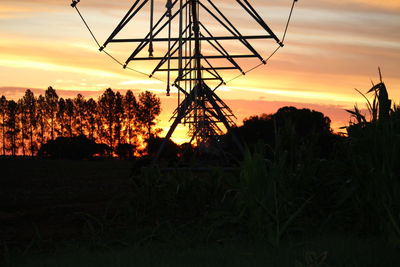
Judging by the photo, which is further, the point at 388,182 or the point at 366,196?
the point at 366,196

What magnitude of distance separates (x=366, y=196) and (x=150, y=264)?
2.67m

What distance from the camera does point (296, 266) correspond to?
15.2ft

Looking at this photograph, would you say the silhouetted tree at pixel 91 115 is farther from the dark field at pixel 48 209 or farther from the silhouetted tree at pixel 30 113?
the dark field at pixel 48 209

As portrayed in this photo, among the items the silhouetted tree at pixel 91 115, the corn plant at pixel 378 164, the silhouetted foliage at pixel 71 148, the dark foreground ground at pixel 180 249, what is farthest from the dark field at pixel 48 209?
the silhouetted tree at pixel 91 115

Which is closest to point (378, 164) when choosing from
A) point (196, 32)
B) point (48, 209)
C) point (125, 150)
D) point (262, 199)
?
point (262, 199)

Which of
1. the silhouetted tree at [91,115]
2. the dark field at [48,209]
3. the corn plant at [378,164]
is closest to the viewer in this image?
the corn plant at [378,164]

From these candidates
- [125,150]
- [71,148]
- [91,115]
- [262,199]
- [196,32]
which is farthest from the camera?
[91,115]

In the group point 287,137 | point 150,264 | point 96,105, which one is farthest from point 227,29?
point 96,105

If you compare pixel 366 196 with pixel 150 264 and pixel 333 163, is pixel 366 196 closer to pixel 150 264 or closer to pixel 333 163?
pixel 333 163

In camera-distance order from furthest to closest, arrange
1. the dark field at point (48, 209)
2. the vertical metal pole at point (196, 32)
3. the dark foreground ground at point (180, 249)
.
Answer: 1. the vertical metal pole at point (196, 32)
2. the dark field at point (48, 209)
3. the dark foreground ground at point (180, 249)

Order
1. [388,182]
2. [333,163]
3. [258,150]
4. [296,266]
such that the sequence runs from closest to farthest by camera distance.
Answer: [296,266] < [388,182] < [258,150] < [333,163]

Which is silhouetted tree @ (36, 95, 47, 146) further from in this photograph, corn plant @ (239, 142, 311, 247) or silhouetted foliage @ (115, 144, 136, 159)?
corn plant @ (239, 142, 311, 247)

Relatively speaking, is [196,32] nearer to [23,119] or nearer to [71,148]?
[71,148]

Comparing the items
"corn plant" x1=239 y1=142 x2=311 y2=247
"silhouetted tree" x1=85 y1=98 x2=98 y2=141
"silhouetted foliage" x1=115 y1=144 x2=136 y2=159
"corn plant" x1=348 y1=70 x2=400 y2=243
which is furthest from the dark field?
"silhouetted tree" x1=85 y1=98 x2=98 y2=141
